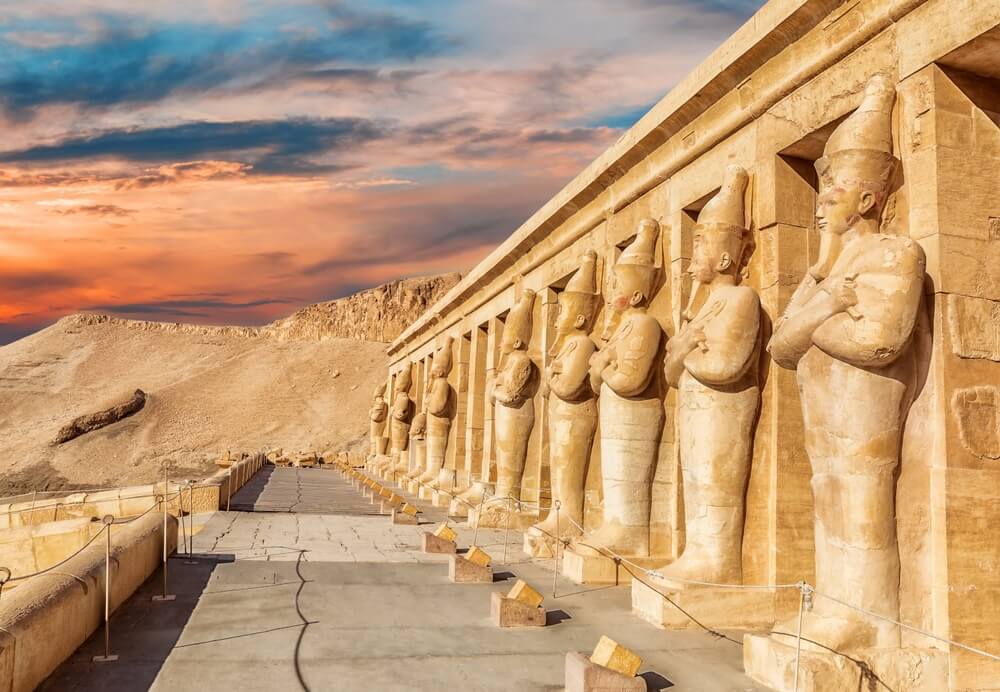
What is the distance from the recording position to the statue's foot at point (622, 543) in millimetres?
8203

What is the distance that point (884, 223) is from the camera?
5.51m

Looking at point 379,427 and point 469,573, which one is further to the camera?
point 379,427

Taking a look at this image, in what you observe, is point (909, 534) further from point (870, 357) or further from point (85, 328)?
point (85, 328)

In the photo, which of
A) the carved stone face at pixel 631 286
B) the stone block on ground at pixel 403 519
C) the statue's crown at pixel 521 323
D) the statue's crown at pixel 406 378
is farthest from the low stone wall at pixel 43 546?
the statue's crown at pixel 406 378

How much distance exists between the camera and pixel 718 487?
21.7 feet

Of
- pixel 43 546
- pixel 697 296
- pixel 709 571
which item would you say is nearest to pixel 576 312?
pixel 697 296

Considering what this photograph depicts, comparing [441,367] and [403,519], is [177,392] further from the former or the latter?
[403,519]

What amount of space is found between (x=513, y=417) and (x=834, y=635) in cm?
796

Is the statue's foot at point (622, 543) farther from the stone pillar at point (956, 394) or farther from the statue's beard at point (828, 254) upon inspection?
the statue's beard at point (828, 254)

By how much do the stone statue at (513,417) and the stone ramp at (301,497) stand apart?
325cm

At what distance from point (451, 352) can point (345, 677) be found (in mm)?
15084

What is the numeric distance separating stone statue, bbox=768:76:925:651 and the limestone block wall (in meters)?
0.17

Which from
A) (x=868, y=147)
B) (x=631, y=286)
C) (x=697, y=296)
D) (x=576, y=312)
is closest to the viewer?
(x=868, y=147)

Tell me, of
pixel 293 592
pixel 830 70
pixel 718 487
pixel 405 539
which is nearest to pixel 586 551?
pixel 718 487
